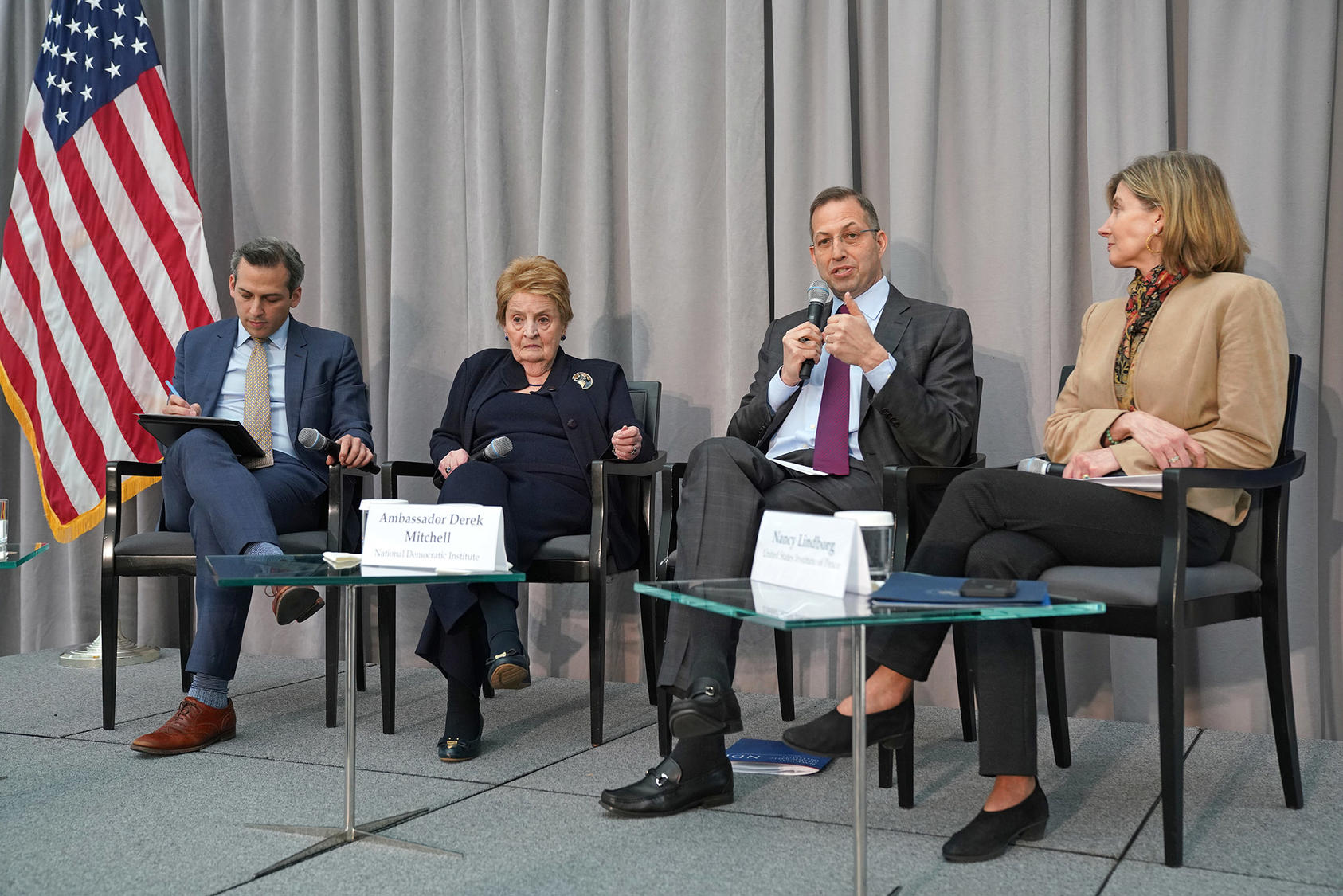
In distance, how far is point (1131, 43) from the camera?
266 cm

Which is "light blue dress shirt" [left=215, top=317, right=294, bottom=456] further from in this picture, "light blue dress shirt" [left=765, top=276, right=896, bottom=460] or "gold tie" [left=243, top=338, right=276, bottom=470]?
"light blue dress shirt" [left=765, top=276, right=896, bottom=460]

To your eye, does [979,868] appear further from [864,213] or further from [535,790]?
[864,213]

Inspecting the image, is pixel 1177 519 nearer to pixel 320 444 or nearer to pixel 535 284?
pixel 535 284

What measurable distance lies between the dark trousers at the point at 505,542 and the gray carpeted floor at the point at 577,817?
8.6 inches

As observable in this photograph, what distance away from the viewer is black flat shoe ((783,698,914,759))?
70.4 inches

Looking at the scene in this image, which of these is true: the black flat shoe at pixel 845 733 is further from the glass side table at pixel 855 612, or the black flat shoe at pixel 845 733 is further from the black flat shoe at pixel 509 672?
the black flat shoe at pixel 509 672

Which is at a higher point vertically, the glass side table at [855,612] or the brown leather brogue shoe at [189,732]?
the glass side table at [855,612]

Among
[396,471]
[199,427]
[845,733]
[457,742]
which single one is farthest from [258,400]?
[845,733]

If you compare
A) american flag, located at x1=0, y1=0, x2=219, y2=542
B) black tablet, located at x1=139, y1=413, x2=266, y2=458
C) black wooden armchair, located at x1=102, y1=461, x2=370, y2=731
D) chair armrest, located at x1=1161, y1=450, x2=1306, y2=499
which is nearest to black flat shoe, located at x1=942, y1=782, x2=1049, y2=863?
chair armrest, located at x1=1161, y1=450, x2=1306, y2=499

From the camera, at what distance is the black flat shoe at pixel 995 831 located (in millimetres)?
1640

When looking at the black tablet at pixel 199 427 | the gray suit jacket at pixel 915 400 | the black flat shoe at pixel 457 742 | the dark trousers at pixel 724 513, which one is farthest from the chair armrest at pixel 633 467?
the black tablet at pixel 199 427

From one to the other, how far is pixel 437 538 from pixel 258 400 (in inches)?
57.7

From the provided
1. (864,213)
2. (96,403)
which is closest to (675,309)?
(864,213)

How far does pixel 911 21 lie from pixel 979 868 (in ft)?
6.99
